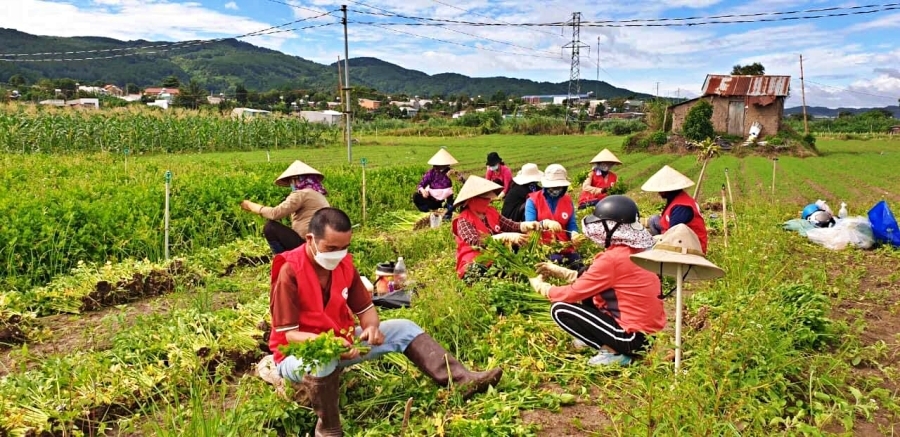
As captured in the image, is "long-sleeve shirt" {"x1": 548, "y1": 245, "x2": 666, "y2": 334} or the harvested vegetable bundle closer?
the harvested vegetable bundle

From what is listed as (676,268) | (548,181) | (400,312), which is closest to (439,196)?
(548,181)

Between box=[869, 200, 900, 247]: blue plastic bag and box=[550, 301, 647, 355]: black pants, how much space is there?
6.48 m

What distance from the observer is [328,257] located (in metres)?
3.25

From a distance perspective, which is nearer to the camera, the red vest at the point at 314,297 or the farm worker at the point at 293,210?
the red vest at the point at 314,297

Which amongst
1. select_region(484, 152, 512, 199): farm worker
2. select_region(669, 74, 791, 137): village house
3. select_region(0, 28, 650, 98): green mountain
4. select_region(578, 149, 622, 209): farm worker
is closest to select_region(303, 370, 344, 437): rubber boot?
select_region(484, 152, 512, 199): farm worker

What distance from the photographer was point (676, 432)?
8.73 ft

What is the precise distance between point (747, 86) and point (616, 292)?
34567mm

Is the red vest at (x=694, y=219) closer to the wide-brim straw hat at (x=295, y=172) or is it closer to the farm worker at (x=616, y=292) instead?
the farm worker at (x=616, y=292)

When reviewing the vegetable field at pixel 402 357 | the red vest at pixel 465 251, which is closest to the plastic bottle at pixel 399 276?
the vegetable field at pixel 402 357

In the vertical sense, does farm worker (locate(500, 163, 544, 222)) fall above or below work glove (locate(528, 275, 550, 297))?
above

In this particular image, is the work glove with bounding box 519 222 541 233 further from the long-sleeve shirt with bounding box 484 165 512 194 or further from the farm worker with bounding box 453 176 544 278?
the long-sleeve shirt with bounding box 484 165 512 194

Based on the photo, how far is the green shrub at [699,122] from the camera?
1183 inches

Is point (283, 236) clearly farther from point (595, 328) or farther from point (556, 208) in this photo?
point (595, 328)

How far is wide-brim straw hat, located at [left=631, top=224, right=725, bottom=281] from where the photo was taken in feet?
10.8
